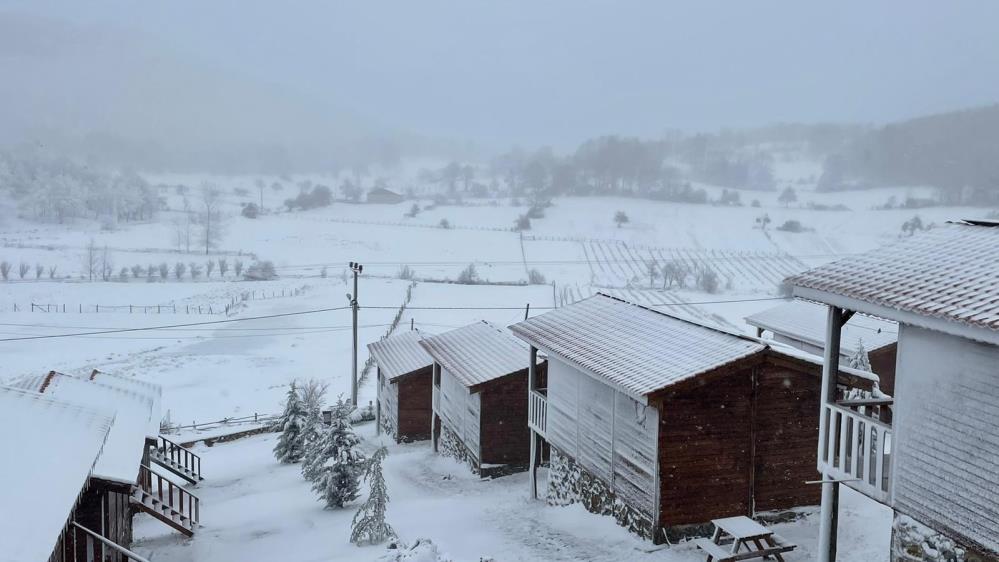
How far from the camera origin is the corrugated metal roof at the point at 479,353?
72.7 feet

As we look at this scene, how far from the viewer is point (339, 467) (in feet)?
64.5

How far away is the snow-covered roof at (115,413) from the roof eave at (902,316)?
1138cm

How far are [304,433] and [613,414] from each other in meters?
13.7

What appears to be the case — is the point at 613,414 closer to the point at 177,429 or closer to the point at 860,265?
the point at 860,265

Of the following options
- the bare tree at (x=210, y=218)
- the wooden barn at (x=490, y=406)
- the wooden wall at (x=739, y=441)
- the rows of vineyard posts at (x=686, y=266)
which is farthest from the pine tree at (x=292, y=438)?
the bare tree at (x=210, y=218)

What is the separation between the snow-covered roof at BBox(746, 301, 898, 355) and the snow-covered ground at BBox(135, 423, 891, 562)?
11.1m

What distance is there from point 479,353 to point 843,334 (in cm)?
1360

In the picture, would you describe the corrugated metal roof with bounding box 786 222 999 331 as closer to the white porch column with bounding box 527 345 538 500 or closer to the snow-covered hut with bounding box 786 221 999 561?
the snow-covered hut with bounding box 786 221 999 561

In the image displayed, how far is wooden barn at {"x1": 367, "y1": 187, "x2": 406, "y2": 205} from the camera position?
16551cm

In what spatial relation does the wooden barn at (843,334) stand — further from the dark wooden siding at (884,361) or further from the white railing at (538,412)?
the white railing at (538,412)

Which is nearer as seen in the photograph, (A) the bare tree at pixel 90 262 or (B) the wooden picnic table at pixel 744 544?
(B) the wooden picnic table at pixel 744 544

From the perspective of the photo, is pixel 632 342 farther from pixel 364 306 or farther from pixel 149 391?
pixel 364 306

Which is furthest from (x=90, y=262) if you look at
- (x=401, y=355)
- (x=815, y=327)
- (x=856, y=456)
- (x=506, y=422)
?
(x=856, y=456)

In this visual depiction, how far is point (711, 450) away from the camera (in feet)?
45.4
